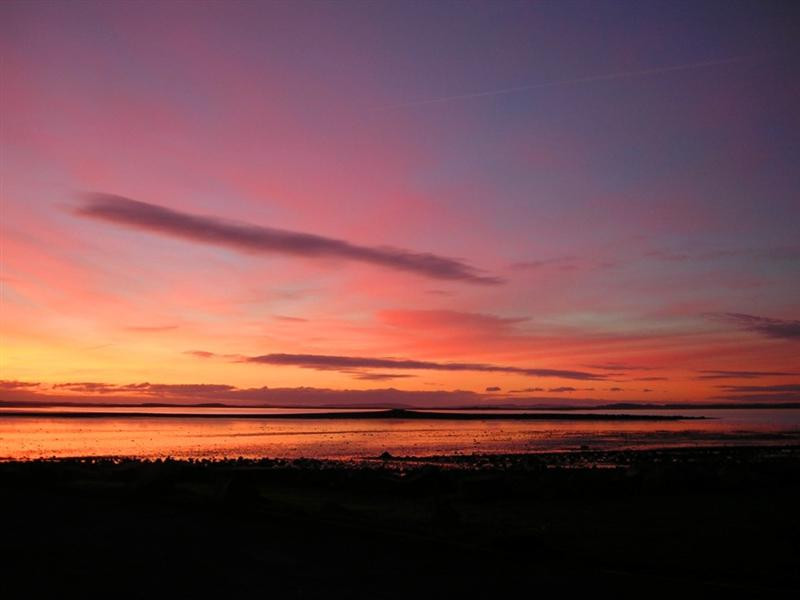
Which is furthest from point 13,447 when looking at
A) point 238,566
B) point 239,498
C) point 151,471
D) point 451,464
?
point 238,566

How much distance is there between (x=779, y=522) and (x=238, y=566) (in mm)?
13182

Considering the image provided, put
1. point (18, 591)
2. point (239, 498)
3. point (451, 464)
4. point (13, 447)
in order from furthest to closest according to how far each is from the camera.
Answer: point (13, 447)
point (451, 464)
point (239, 498)
point (18, 591)

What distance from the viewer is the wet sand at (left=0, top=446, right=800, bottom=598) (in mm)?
9742

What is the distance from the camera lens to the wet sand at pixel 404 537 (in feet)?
32.0

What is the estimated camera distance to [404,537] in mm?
13031

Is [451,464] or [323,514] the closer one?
[323,514]

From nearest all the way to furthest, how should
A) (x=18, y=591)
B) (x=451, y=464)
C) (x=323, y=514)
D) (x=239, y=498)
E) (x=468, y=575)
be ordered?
(x=18, y=591) → (x=468, y=575) → (x=323, y=514) → (x=239, y=498) → (x=451, y=464)

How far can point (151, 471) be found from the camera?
19.9 m

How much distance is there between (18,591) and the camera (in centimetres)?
896

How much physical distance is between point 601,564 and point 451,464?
29837 millimetres

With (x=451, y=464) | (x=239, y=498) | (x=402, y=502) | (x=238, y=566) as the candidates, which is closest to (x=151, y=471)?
(x=239, y=498)

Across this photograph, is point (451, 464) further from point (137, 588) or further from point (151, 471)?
point (137, 588)

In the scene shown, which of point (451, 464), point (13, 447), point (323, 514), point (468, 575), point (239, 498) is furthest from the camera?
point (13, 447)

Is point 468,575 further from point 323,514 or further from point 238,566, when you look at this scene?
point 323,514
